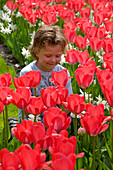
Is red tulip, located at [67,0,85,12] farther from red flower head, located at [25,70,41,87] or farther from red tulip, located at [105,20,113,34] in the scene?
red flower head, located at [25,70,41,87]

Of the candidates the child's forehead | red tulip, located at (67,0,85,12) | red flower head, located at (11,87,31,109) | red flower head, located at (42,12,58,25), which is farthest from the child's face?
red tulip, located at (67,0,85,12)

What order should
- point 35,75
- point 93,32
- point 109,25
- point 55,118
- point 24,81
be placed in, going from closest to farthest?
point 55,118, point 24,81, point 35,75, point 93,32, point 109,25

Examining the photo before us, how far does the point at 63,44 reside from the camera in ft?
10.1

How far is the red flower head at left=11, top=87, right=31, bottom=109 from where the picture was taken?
75.8 inches

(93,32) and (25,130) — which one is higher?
(93,32)

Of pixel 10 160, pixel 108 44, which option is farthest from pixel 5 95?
pixel 108 44

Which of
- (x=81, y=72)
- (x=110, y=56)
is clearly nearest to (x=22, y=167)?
(x=81, y=72)

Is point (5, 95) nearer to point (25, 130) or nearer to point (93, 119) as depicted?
point (25, 130)

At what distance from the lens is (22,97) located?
6.28 feet

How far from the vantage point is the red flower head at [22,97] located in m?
1.93

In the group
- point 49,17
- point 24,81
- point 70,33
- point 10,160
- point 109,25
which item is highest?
point 49,17

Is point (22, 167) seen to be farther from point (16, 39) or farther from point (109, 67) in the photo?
point (16, 39)

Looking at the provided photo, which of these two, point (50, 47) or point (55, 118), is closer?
point (55, 118)

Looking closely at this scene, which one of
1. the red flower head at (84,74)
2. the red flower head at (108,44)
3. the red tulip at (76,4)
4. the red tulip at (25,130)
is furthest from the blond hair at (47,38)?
the red tulip at (76,4)
